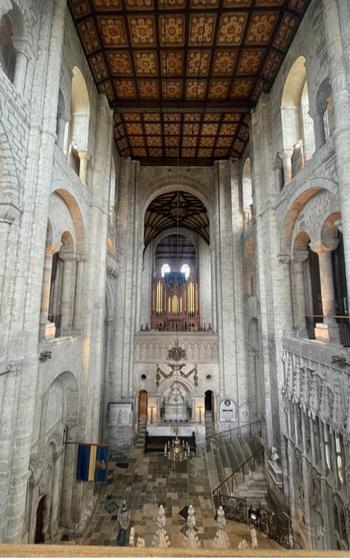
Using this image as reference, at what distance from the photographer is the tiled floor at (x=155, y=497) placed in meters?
8.83

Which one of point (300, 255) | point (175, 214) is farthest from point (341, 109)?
point (175, 214)

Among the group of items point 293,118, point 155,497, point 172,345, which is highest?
point 293,118

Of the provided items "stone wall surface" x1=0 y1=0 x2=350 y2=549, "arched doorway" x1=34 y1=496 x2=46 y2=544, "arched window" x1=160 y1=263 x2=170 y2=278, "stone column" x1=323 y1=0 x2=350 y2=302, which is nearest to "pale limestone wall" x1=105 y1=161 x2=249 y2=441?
"stone wall surface" x1=0 y1=0 x2=350 y2=549

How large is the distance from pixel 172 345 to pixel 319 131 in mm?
12032

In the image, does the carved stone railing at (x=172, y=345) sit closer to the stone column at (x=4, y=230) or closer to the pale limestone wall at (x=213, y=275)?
the pale limestone wall at (x=213, y=275)

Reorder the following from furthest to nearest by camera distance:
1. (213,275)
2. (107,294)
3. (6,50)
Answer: (213,275) < (107,294) < (6,50)

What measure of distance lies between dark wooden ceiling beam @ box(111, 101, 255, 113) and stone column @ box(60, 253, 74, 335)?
284 inches

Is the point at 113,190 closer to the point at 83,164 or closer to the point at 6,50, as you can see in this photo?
the point at 83,164

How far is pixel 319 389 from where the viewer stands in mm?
7281

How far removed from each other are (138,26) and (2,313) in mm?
9592

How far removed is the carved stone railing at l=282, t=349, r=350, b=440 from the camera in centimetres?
→ 624

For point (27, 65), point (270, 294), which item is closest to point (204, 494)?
point (270, 294)

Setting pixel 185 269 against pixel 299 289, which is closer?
pixel 299 289

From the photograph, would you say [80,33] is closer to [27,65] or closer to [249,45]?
[27,65]
